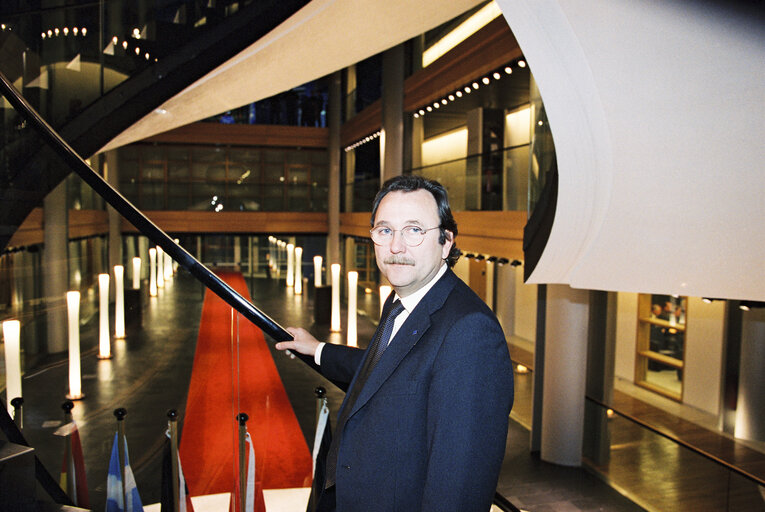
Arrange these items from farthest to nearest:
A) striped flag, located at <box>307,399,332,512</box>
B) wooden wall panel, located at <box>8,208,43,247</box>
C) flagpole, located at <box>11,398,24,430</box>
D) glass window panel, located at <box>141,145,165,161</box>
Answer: glass window panel, located at <box>141,145,165,161</box>, wooden wall panel, located at <box>8,208,43,247</box>, flagpole, located at <box>11,398,24,430</box>, striped flag, located at <box>307,399,332,512</box>

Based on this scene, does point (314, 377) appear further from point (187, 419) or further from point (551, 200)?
point (551, 200)

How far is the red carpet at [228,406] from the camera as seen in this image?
9.59ft

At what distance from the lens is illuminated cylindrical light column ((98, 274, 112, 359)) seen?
3.80 m

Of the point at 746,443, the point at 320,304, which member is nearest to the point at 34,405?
the point at 320,304

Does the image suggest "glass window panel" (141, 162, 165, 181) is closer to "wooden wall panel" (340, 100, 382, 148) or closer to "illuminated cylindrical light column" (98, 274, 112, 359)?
"wooden wall panel" (340, 100, 382, 148)

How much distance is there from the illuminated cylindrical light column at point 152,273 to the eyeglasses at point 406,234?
6.79 ft

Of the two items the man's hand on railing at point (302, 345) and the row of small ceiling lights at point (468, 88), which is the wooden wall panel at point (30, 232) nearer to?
the man's hand on railing at point (302, 345)

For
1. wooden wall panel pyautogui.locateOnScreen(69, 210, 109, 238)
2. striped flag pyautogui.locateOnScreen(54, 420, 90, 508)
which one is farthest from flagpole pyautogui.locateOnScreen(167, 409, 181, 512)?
wooden wall panel pyautogui.locateOnScreen(69, 210, 109, 238)

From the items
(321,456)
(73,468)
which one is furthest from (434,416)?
(73,468)

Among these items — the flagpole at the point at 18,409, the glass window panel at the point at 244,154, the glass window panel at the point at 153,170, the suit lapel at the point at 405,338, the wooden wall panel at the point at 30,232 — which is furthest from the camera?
the glass window panel at the point at 244,154

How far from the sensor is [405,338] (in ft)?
4.84

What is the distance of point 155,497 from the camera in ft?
13.1

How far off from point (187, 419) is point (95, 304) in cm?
102

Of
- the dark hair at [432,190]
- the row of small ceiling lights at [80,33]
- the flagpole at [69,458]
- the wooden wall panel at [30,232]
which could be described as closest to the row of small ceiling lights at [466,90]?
the row of small ceiling lights at [80,33]
